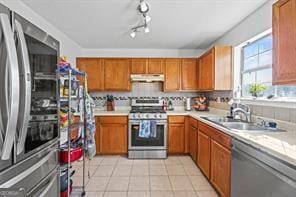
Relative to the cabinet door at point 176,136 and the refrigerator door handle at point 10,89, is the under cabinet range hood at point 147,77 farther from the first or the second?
the refrigerator door handle at point 10,89

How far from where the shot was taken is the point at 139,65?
4938 millimetres

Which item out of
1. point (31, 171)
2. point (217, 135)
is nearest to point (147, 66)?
point (217, 135)

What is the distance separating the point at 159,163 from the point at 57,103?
287 centimetres

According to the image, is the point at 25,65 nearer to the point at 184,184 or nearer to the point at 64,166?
the point at 64,166

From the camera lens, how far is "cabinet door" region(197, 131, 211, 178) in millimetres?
3168

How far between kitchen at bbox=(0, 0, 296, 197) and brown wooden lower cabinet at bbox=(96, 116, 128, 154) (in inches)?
0.8

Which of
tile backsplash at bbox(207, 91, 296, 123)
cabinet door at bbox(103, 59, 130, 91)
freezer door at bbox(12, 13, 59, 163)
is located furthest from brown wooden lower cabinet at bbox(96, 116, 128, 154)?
freezer door at bbox(12, 13, 59, 163)

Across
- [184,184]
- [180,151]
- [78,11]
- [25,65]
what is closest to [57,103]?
[25,65]

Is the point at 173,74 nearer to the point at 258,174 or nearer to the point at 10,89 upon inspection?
the point at 258,174

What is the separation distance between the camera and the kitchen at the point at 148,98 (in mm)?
1249

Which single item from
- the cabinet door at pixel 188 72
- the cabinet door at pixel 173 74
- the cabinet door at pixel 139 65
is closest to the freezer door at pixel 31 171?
the cabinet door at pixel 139 65

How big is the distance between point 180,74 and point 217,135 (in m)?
2.45

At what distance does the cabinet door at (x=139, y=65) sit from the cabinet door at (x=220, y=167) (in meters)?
2.47

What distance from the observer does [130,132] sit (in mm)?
4496
